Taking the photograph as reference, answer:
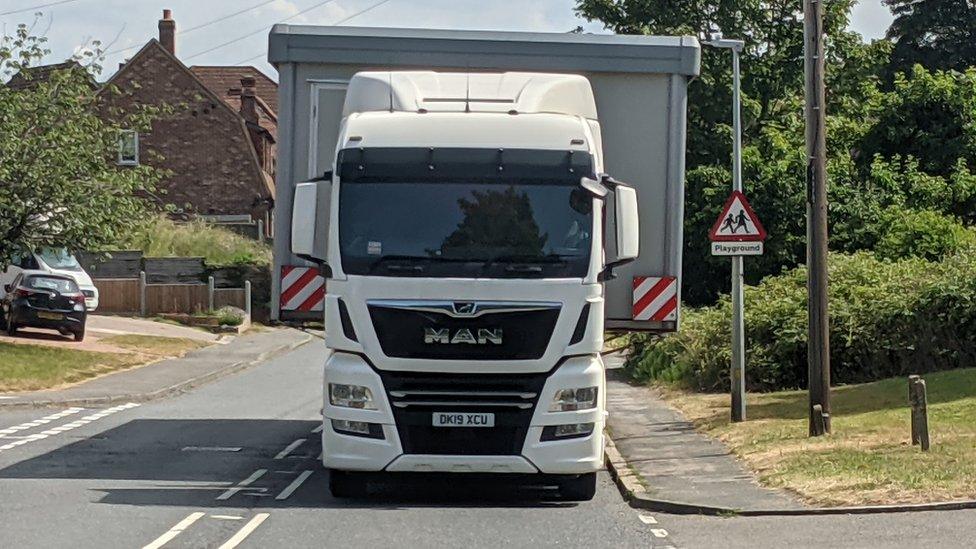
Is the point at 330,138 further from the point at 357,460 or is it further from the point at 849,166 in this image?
the point at 849,166

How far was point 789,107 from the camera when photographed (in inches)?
1973

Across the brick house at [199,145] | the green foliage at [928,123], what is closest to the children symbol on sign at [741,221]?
the green foliage at [928,123]

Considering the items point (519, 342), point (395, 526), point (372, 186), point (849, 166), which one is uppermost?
point (849, 166)

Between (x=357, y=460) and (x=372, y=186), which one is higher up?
(x=372, y=186)

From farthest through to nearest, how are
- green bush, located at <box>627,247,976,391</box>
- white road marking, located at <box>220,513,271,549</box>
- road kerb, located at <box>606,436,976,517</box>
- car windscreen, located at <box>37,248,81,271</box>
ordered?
car windscreen, located at <box>37,248,81,271</box> → green bush, located at <box>627,247,976,391</box> → road kerb, located at <box>606,436,976,517</box> → white road marking, located at <box>220,513,271,549</box>

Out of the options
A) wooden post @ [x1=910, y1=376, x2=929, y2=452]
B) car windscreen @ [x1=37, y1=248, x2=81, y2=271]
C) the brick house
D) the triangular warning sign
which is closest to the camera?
wooden post @ [x1=910, y1=376, x2=929, y2=452]

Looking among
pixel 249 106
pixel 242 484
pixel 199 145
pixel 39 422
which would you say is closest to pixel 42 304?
pixel 39 422

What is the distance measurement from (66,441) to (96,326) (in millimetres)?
23711

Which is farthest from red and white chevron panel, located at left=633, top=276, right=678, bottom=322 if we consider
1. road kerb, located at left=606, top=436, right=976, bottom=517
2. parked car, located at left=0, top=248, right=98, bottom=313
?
parked car, located at left=0, top=248, right=98, bottom=313

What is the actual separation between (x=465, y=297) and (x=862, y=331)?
14.8 m

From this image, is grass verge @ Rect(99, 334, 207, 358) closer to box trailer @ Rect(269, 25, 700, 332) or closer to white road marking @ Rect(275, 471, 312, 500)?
white road marking @ Rect(275, 471, 312, 500)

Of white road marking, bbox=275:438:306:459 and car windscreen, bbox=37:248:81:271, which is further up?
car windscreen, bbox=37:248:81:271

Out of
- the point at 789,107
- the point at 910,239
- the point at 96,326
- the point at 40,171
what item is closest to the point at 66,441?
the point at 40,171

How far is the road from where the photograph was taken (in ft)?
38.3
